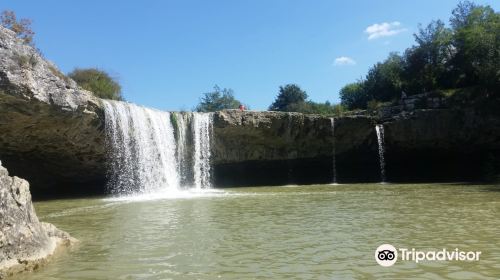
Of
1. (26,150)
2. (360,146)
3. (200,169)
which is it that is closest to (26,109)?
(26,150)

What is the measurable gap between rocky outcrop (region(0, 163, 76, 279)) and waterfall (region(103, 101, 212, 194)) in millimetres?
12097

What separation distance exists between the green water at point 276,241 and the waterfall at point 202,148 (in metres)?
11.2

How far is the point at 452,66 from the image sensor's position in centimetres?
3066

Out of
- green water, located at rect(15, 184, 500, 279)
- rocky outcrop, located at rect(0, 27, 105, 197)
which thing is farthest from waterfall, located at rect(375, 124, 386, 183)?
rocky outcrop, located at rect(0, 27, 105, 197)

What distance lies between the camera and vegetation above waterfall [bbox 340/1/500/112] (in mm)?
24000

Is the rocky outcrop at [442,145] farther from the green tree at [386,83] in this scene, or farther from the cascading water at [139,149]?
the cascading water at [139,149]

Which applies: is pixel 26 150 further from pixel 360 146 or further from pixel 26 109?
pixel 360 146

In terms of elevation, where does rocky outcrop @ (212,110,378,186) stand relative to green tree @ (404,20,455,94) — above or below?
below

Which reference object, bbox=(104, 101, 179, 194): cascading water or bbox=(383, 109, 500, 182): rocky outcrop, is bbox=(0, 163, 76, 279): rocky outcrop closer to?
bbox=(104, 101, 179, 194): cascading water

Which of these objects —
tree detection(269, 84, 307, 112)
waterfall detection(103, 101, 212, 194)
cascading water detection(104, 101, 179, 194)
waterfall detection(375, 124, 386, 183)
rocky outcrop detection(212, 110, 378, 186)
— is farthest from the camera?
tree detection(269, 84, 307, 112)

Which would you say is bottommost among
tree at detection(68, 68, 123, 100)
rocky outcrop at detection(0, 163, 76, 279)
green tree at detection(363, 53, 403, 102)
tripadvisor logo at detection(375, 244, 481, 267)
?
tripadvisor logo at detection(375, 244, 481, 267)

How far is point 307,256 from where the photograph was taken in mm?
5781

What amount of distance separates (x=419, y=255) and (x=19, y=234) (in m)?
4.84

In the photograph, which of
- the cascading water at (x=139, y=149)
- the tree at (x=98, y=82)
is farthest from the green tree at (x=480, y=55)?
the tree at (x=98, y=82)
